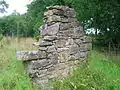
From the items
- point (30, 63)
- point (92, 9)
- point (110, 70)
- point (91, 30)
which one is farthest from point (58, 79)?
point (91, 30)

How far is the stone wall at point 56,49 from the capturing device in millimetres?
9000

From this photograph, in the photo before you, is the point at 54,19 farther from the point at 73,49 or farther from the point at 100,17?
the point at 100,17

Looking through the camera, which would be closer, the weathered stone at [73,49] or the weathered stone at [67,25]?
the weathered stone at [67,25]

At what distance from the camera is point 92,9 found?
1936cm

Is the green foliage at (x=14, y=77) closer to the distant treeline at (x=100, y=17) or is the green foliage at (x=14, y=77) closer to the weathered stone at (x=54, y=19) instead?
the weathered stone at (x=54, y=19)

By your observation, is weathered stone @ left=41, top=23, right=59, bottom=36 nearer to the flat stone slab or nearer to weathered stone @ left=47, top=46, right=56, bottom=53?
weathered stone @ left=47, top=46, right=56, bottom=53

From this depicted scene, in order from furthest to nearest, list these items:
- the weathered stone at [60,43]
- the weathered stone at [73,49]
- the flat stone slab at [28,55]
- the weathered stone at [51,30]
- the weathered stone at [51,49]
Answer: the weathered stone at [73,49] → the weathered stone at [60,43] → the weathered stone at [51,30] → the weathered stone at [51,49] → the flat stone slab at [28,55]

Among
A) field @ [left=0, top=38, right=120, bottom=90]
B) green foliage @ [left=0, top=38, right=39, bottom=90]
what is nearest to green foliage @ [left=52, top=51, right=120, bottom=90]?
field @ [left=0, top=38, right=120, bottom=90]

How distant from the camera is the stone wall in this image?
9.00 meters

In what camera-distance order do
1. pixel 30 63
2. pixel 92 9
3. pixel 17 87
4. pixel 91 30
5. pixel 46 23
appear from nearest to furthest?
pixel 17 87
pixel 30 63
pixel 46 23
pixel 92 9
pixel 91 30

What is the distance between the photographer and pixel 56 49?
380 inches

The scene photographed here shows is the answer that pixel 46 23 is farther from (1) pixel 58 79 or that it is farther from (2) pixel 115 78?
(2) pixel 115 78

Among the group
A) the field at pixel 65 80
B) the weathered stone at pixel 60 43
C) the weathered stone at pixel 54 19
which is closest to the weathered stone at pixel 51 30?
the weathered stone at pixel 54 19

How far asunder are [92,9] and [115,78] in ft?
32.5
